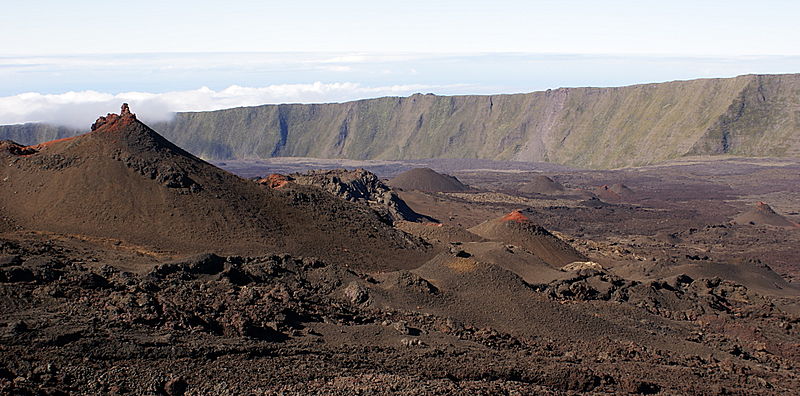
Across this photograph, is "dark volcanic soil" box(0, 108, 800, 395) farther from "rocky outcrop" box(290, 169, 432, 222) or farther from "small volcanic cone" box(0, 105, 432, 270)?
"rocky outcrop" box(290, 169, 432, 222)

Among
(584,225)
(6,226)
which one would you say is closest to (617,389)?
(6,226)

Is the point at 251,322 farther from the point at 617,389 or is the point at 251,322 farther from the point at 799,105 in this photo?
the point at 799,105

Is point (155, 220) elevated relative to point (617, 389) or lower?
elevated


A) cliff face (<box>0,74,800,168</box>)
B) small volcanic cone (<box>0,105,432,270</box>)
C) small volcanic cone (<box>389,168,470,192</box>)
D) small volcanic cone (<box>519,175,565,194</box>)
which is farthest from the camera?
cliff face (<box>0,74,800,168</box>)

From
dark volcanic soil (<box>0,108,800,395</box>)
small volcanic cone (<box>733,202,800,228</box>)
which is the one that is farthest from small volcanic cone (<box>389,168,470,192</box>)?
dark volcanic soil (<box>0,108,800,395</box>)

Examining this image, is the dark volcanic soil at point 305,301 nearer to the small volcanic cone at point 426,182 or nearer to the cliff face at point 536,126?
the small volcanic cone at point 426,182

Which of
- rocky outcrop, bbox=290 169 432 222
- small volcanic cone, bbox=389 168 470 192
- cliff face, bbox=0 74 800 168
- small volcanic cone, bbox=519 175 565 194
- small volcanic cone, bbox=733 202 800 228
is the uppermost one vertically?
cliff face, bbox=0 74 800 168

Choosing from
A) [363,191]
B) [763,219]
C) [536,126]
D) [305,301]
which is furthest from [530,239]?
[536,126]
